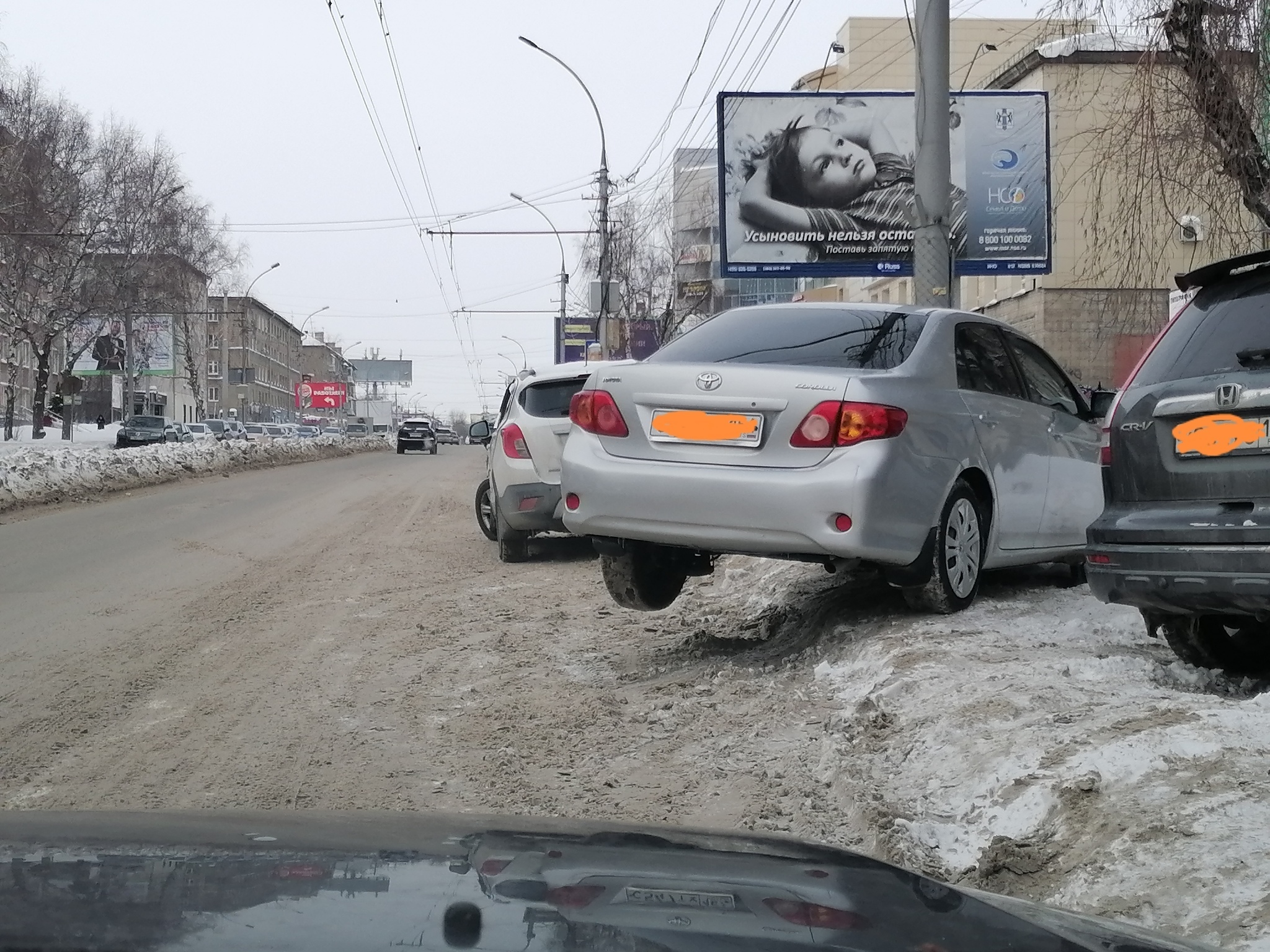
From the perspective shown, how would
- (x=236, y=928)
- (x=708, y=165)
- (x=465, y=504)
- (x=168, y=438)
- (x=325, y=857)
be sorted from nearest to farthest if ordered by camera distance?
1. (x=236, y=928)
2. (x=325, y=857)
3. (x=465, y=504)
4. (x=168, y=438)
5. (x=708, y=165)

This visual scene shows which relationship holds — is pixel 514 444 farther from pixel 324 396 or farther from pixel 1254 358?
pixel 324 396

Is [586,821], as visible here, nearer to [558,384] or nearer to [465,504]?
[558,384]

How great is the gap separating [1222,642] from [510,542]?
6.77 metres

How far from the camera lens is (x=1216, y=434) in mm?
4312

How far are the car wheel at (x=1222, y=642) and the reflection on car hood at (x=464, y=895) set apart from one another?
3.25 metres

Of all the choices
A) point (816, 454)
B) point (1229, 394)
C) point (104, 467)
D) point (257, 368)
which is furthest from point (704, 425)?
point (257, 368)

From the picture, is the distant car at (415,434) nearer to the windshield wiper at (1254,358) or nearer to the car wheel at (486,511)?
the car wheel at (486,511)

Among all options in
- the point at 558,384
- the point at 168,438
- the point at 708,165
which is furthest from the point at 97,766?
the point at 708,165

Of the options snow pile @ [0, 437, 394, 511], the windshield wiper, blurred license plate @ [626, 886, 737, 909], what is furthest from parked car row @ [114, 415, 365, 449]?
blurred license plate @ [626, 886, 737, 909]

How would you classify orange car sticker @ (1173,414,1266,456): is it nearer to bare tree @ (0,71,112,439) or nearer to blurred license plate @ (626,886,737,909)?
blurred license plate @ (626,886,737,909)

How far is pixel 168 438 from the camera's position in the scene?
54781 mm

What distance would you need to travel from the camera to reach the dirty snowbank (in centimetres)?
314

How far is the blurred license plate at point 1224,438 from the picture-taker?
4.17 metres

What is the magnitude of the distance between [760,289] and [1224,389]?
76542 mm
